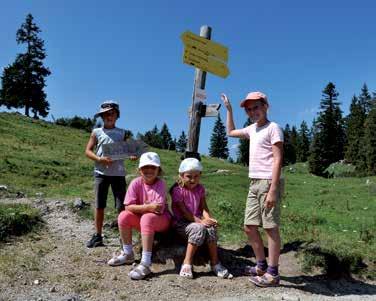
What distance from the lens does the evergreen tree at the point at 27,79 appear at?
60.2m

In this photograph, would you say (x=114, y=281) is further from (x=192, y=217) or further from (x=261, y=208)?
(x=261, y=208)

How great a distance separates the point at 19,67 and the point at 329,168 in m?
51.0

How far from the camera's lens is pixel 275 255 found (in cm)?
646

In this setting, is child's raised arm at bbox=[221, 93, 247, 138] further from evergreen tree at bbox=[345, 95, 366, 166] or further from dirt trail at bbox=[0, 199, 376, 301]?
evergreen tree at bbox=[345, 95, 366, 166]

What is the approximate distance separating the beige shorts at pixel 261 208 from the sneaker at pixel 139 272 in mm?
1528

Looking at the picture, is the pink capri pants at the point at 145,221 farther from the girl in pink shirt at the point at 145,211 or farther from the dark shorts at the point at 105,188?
the dark shorts at the point at 105,188

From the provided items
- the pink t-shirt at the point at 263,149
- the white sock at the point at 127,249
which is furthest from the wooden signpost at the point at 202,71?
the white sock at the point at 127,249

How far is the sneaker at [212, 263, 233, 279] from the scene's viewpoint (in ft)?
22.1

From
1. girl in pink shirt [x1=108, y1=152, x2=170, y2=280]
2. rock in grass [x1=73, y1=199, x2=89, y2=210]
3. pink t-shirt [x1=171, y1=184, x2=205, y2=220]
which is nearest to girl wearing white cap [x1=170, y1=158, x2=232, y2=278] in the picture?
pink t-shirt [x1=171, y1=184, x2=205, y2=220]

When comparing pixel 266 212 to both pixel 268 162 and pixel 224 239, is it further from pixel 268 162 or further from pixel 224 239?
pixel 224 239

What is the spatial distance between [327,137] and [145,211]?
8080 centimetres

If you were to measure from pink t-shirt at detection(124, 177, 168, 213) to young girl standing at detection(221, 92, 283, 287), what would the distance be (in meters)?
1.29

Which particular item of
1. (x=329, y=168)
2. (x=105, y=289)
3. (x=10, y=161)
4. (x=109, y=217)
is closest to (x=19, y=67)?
(x=10, y=161)

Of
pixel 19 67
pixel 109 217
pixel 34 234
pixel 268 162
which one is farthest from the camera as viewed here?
pixel 19 67
